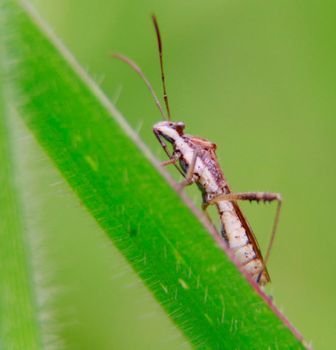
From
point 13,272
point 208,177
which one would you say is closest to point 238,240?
point 208,177

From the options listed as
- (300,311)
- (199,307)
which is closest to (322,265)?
(300,311)

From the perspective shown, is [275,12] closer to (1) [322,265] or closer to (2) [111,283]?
(1) [322,265]

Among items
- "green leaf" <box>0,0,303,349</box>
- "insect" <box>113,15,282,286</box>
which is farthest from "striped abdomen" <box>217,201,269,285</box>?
"green leaf" <box>0,0,303,349</box>

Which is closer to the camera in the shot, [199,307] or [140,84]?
[199,307]

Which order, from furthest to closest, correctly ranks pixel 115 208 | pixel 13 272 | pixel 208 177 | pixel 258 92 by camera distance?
pixel 258 92, pixel 208 177, pixel 115 208, pixel 13 272

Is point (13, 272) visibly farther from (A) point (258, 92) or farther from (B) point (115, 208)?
(A) point (258, 92)

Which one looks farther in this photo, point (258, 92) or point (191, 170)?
point (258, 92)
